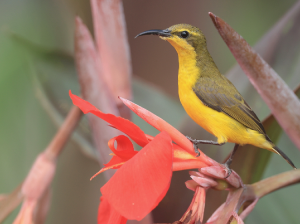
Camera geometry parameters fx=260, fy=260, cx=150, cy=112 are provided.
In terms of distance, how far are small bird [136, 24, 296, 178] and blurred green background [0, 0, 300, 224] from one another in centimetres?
11

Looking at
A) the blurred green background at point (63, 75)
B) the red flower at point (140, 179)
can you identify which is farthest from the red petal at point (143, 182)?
the blurred green background at point (63, 75)

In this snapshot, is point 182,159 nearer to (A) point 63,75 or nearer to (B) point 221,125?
(B) point 221,125

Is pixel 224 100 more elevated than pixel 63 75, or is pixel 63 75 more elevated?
pixel 224 100

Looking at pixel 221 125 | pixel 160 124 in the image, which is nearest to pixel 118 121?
pixel 160 124

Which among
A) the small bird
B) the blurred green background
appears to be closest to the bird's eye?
the small bird

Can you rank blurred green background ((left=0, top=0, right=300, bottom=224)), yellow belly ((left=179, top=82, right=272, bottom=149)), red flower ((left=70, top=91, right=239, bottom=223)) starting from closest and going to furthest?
red flower ((left=70, top=91, right=239, bottom=223)) < yellow belly ((left=179, top=82, right=272, bottom=149)) < blurred green background ((left=0, top=0, right=300, bottom=224))

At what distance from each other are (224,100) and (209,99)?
0.07 ft

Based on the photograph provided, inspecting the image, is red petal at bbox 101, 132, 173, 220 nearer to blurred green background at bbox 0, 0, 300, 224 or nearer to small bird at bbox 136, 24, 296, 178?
small bird at bbox 136, 24, 296, 178

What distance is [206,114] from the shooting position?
1.03 feet

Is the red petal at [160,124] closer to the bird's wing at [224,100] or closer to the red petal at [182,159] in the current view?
the red petal at [182,159]

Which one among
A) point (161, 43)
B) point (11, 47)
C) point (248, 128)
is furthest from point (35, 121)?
point (248, 128)

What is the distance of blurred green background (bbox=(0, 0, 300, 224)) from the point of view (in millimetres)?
464

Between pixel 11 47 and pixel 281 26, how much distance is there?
1.51 feet

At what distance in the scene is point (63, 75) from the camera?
0.50 meters
